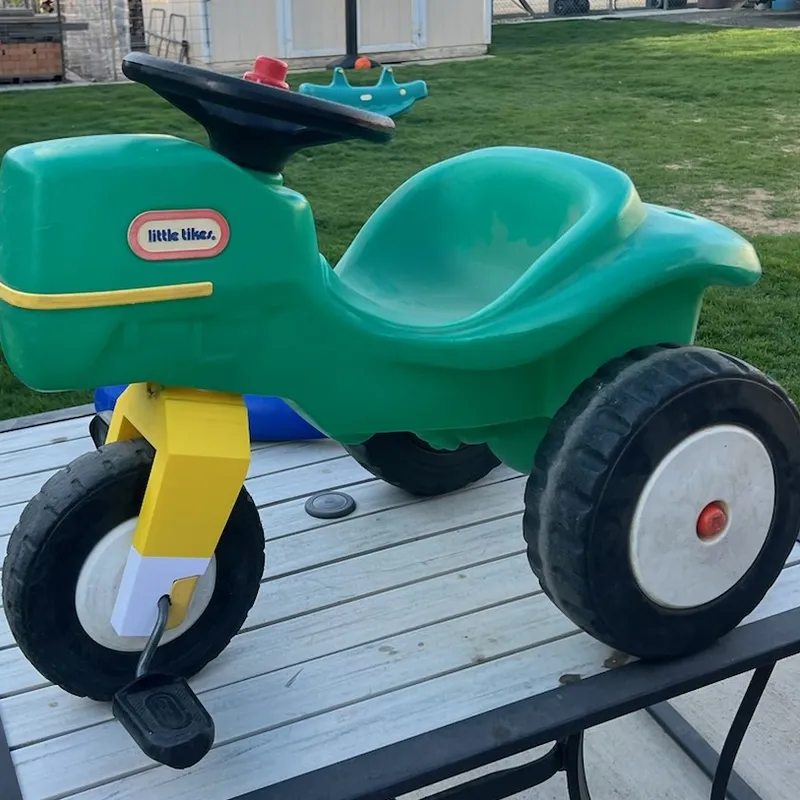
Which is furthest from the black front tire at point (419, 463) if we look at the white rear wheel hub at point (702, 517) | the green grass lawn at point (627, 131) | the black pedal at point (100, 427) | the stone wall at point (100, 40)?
the stone wall at point (100, 40)

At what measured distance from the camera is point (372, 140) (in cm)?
91

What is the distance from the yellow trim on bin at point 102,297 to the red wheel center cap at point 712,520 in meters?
0.57

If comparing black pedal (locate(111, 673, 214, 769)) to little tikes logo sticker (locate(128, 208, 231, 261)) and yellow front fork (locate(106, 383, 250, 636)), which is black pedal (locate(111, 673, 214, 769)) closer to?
yellow front fork (locate(106, 383, 250, 636))

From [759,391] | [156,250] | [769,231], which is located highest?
[156,250]

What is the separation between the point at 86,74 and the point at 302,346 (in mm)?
7833

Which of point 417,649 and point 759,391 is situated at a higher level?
point 759,391

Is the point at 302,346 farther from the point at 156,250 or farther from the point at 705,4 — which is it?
the point at 705,4

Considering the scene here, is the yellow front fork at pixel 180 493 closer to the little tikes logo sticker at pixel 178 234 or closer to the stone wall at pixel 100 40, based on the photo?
the little tikes logo sticker at pixel 178 234

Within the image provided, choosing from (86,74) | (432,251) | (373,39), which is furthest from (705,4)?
(432,251)

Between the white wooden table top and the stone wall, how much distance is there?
23.0ft

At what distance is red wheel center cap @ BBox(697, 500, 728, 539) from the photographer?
1.08m

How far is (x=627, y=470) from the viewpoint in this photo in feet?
3.33

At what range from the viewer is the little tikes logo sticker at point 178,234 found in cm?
85

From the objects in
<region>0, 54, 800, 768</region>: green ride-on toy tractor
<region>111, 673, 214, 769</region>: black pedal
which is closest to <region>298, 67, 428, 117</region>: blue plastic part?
<region>0, 54, 800, 768</region>: green ride-on toy tractor
